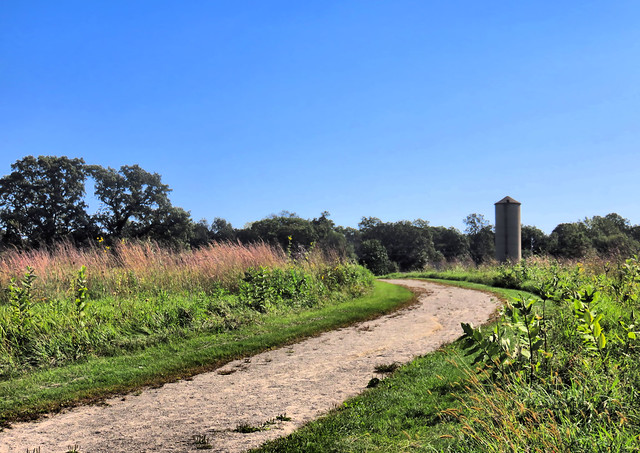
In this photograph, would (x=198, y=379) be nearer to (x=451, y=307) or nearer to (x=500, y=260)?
(x=451, y=307)

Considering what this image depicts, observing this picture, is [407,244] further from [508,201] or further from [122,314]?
[122,314]

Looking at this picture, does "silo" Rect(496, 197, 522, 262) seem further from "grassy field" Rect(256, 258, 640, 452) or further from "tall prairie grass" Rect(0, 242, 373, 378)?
"grassy field" Rect(256, 258, 640, 452)

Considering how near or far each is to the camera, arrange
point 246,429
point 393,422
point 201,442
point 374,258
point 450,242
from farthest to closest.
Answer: point 450,242, point 374,258, point 246,429, point 393,422, point 201,442

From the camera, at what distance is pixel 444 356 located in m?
6.27

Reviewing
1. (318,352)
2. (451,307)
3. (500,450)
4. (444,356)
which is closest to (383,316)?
(451,307)

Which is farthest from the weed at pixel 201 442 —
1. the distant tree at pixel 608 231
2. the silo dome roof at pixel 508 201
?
the distant tree at pixel 608 231

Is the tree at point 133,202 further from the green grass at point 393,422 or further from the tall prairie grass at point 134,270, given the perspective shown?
the green grass at point 393,422

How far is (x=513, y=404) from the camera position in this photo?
10.8ft

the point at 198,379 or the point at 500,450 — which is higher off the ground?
the point at 500,450

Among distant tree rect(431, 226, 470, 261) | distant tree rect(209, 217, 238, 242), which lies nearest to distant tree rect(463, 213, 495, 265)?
distant tree rect(431, 226, 470, 261)

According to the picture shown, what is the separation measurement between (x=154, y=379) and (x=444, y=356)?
4.09 meters

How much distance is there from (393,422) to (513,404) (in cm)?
116

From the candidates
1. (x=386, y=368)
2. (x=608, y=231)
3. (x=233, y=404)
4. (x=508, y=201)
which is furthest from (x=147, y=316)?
(x=608, y=231)

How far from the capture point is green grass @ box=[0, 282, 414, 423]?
5.40 m
